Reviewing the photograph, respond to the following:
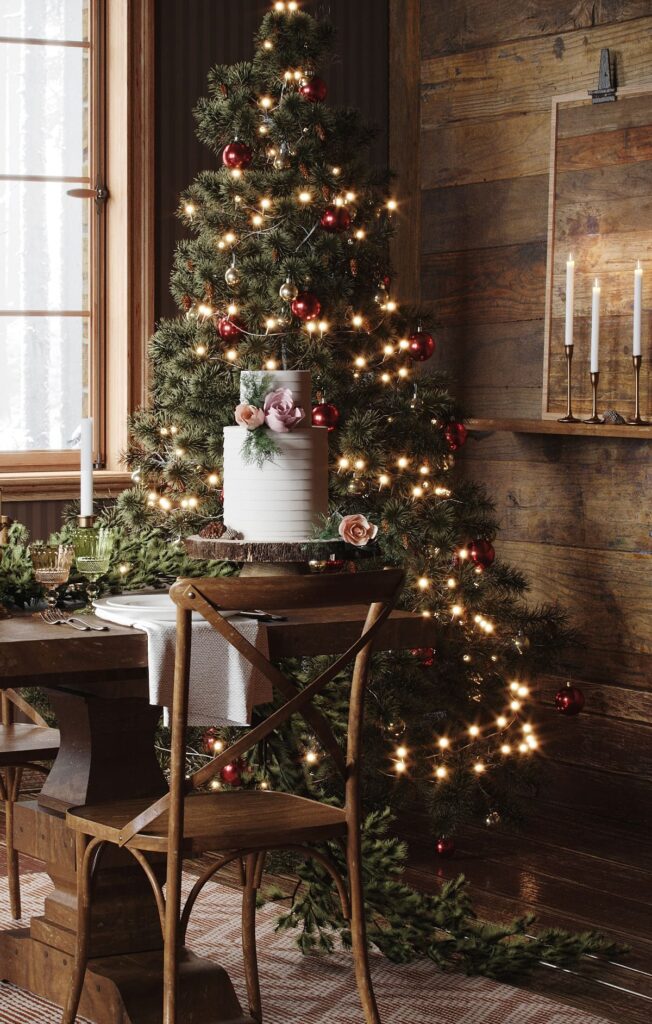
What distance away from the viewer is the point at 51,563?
2.70 metres

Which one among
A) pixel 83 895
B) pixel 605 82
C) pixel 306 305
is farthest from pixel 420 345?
pixel 83 895

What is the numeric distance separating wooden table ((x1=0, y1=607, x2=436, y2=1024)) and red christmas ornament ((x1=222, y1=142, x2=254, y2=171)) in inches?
62.4

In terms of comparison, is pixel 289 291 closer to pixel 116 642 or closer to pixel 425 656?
pixel 425 656

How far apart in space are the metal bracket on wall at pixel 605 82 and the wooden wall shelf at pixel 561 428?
0.91 meters

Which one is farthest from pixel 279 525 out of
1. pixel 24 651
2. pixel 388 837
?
pixel 388 837

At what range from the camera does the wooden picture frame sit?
13.5 feet

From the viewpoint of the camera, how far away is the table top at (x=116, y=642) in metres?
2.27

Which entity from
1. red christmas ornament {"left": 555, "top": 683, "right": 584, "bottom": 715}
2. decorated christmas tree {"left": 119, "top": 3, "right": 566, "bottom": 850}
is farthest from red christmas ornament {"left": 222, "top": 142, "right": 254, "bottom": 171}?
red christmas ornament {"left": 555, "top": 683, "right": 584, "bottom": 715}

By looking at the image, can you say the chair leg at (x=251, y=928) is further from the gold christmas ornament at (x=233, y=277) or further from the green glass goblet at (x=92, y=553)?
the gold christmas ornament at (x=233, y=277)

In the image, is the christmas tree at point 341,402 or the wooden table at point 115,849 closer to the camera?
the wooden table at point 115,849

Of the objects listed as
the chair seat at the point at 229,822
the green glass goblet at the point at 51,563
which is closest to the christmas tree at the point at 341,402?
the green glass goblet at the point at 51,563

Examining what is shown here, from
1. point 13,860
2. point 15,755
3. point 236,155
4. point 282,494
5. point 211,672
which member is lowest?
point 13,860

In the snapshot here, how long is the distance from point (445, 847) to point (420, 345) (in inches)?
50.8

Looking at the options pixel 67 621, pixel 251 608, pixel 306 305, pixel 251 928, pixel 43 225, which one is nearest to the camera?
pixel 251 608
